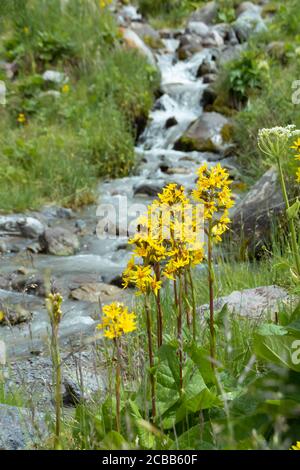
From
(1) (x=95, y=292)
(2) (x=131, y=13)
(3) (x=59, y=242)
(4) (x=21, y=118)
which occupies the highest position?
(2) (x=131, y=13)

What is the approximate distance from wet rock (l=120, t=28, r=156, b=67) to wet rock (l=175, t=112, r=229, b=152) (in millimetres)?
2162

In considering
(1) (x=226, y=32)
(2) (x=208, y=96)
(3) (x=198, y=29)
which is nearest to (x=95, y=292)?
(2) (x=208, y=96)

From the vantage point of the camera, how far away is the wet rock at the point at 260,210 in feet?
14.3

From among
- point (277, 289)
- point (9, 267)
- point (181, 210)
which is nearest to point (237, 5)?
point (9, 267)

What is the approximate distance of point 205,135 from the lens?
8.39 m

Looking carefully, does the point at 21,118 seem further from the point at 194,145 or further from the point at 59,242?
the point at 59,242

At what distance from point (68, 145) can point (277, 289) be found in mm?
4924

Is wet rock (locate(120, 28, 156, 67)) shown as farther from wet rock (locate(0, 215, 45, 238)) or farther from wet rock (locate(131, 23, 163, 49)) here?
wet rock (locate(0, 215, 45, 238))

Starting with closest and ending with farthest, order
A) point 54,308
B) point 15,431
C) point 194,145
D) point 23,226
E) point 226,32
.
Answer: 1. point 54,308
2. point 15,431
3. point 23,226
4. point 194,145
5. point 226,32

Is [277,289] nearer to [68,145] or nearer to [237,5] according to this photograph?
[68,145]

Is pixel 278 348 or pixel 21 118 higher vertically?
pixel 21 118

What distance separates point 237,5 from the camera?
13.9 meters

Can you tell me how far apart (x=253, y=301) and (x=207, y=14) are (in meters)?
11.9

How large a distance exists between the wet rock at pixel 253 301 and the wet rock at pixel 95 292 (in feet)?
4.84
